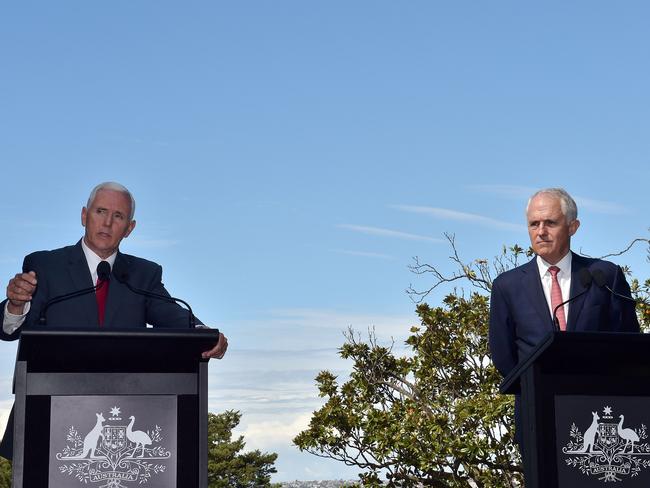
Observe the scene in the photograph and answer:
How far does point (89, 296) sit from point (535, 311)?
2.17 m

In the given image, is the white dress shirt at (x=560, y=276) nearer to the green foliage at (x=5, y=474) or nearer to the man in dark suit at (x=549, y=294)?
the man in dark suit at (x=549, y=294)

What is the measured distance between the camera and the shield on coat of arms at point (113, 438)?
427cm

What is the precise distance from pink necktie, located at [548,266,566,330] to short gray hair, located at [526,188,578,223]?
0.86 ft

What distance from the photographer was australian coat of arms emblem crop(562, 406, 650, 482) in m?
4.30

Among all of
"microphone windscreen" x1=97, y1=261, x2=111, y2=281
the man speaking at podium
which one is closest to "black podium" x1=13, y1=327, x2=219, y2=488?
"microphone windscreen" x1=97, y1=261, x2=111, y2=281

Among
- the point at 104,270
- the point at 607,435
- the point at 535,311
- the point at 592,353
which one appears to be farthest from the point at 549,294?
the point at 104,270

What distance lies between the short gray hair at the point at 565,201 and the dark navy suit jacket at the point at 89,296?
1.89 meters

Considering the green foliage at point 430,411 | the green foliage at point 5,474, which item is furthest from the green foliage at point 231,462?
the green foliage at point 430,411

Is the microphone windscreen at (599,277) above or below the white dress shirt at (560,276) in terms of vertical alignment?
below

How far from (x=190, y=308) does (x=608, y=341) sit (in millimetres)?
1818

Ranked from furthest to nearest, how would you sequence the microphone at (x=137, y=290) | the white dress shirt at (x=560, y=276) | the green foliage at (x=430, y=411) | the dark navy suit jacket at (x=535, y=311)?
the green foliage at (x=430, y=411)
the white dress shirt at (x=560, y=276)
the dark navy suit jacket at (x=535, y=311)
the microphone at (x=137, y=290)

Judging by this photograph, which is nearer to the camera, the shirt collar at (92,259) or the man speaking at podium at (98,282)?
the man speaking at podium at (98,282)


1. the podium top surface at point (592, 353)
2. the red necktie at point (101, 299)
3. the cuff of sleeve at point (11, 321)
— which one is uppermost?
the red necktie at point (101, 299)

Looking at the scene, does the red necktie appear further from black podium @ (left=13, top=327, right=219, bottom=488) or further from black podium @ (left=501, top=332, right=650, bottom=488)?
black podium @ (left=501, top=332, right=650, bottom=488)
